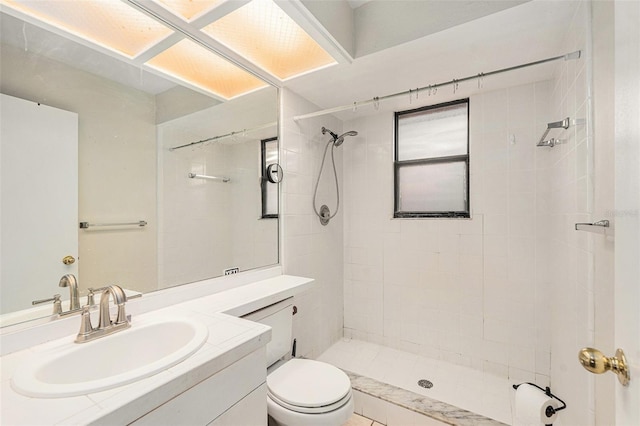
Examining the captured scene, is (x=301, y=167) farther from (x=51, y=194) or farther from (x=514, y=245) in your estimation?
(x=514, y=245)

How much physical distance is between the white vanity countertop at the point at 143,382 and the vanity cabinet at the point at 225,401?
0.09 feet

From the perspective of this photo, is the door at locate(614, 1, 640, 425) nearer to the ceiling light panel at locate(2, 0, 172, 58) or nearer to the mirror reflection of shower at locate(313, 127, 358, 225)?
the ceiling light panel at locate(2, 0, 172, 58)

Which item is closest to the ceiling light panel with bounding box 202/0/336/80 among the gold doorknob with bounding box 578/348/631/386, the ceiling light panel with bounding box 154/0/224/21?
the ceiling light panel with bounding box 154/0/224/21

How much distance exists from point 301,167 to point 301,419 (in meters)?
1.67

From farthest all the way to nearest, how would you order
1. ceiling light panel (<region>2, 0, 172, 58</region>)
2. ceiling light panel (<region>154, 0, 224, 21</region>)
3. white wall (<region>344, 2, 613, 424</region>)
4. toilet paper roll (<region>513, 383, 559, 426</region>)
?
toilet paper roll (<region>513, 383, 559, 426</region>) < ceiling light panel (<region>154, 0, 224, 21</region>) < white wall (<region>344, 2, 613, 424</region>) < ceiling light panel (<region>2, 0, 172, 58</region>)

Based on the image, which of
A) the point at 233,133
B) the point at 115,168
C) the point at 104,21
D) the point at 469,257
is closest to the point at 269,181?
the point at 233,133

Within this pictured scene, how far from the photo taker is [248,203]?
1.99 m

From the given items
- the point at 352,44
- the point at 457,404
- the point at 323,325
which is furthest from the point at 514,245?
the point at 352,44

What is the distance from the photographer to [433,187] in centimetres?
246

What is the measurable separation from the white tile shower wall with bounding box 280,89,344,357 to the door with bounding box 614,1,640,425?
5.86ft

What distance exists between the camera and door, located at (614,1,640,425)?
489 millimetres

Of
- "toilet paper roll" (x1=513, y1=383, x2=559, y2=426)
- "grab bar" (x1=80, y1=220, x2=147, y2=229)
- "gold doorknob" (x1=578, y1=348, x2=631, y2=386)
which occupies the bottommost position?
"toilet paper roll" (x1=513, y1=383, x2=559, y2=426)

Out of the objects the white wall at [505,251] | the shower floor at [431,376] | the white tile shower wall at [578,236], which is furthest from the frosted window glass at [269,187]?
the white tile shower wall at [578,236]

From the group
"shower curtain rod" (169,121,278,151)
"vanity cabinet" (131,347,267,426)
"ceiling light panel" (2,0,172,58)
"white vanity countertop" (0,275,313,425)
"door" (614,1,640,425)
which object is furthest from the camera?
"shower curtain rod" (169,121,278,151)
